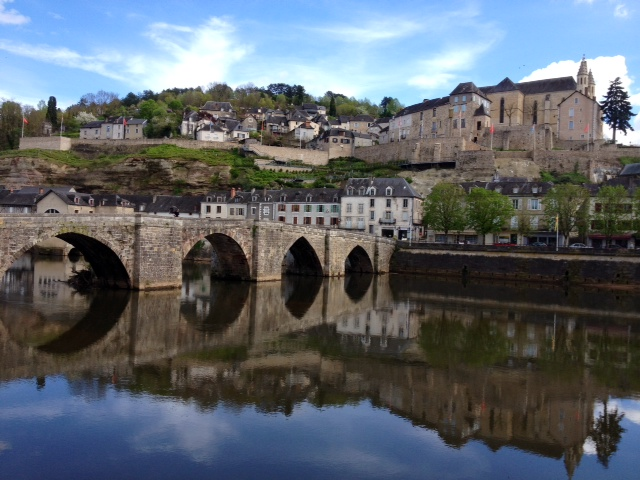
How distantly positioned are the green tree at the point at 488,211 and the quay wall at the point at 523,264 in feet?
12.0

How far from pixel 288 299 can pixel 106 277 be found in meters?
8.82

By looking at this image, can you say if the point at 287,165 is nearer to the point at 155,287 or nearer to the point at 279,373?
the point at 155,287

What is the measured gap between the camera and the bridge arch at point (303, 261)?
40031mm

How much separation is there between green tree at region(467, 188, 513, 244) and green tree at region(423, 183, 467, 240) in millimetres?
1046

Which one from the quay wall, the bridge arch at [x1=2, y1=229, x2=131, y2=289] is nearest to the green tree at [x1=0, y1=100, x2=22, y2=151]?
the quay wall

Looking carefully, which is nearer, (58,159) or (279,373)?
(279,373)

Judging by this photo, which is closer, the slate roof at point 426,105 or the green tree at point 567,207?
A: the green tree at point 567,207

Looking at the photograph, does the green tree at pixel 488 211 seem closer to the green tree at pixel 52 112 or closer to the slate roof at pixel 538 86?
the slate roof at pixel 538 86

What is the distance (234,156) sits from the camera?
7600 centimetres

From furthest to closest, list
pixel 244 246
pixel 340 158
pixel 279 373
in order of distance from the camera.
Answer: pixel 340 158
pixel 244 246
pixel 279 373

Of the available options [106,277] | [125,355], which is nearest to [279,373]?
[125,355]

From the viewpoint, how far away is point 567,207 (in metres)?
48.3

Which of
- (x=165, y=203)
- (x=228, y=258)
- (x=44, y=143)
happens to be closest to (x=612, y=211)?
(x=228, y=258)

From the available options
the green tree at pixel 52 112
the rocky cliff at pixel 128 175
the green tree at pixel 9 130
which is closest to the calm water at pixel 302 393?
the rocky cliff at pixel 128 175
